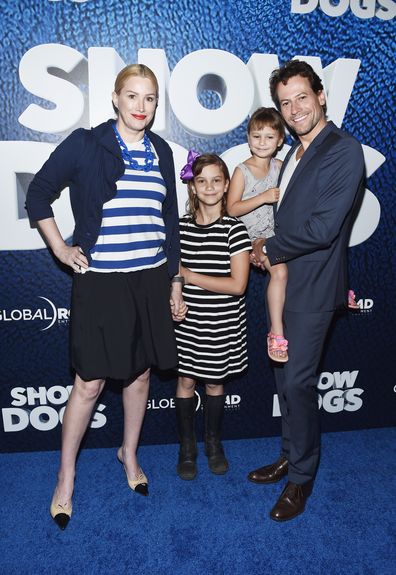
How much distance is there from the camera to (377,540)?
2174mm

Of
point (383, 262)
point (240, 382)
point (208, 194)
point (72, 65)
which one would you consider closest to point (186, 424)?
point (240, 382)

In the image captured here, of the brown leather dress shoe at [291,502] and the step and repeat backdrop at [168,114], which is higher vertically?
the step and repeat backdrop at [168,114]

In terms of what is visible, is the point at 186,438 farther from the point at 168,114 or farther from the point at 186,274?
the point at 168,114

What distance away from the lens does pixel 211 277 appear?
2.36 meters

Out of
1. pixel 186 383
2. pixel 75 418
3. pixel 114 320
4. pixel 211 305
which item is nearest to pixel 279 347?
pixel 211 305

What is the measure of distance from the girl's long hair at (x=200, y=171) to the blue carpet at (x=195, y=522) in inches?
54.7

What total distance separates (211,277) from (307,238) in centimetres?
55

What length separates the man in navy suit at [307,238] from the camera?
196 centimetres

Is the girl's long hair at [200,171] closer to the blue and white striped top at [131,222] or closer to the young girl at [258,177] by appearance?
the young girl at [258,177]

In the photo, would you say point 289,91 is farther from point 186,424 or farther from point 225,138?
point 186,424

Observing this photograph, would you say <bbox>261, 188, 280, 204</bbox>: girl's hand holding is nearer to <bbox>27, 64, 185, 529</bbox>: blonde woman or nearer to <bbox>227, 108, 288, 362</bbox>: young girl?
<bbox>227, 108, 288, 362</bbox>: young girl

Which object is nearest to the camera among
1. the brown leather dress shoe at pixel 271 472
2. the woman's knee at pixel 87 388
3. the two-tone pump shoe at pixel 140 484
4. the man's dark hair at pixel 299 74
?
the man's dark hair at pixel 299 74

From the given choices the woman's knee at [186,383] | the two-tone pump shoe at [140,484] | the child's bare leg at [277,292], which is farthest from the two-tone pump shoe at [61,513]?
the child's bare leg at [277,292]

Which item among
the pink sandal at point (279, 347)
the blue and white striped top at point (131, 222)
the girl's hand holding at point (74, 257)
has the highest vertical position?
the blue and white striped top at point (131, 222)
